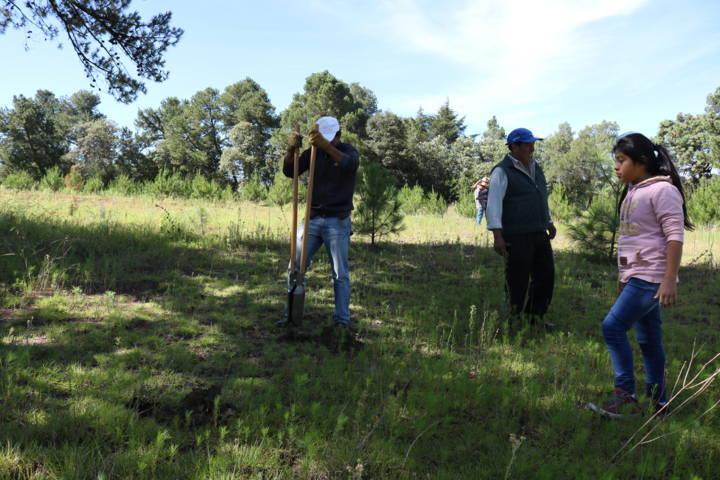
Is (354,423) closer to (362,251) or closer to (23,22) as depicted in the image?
(362,251)

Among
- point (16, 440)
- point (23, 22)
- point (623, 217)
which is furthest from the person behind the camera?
point (23, 22)

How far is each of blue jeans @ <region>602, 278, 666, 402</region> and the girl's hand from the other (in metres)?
0.12

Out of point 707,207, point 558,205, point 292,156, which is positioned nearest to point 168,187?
point 558,205

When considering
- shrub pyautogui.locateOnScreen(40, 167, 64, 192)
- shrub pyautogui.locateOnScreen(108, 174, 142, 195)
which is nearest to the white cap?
shrub pyautogui.locateOnScreen(108, 174, 142, 195)

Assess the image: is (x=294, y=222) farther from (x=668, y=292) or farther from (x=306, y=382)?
(x=668, y=292)

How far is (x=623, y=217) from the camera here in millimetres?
3066

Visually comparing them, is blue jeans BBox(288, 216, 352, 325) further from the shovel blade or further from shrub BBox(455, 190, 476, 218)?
shrub BBox(455, 190, 476, 218)

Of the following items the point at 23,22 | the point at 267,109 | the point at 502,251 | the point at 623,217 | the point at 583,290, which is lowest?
the point at 583,290

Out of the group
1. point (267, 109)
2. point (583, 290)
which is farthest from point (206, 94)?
point (583, 290)

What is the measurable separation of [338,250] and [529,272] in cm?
190

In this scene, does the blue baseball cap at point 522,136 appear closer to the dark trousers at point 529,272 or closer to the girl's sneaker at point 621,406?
the dark trousers at point 529,272

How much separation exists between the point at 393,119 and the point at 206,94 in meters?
24.9

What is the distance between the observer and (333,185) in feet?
14.7

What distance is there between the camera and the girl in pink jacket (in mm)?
2791
